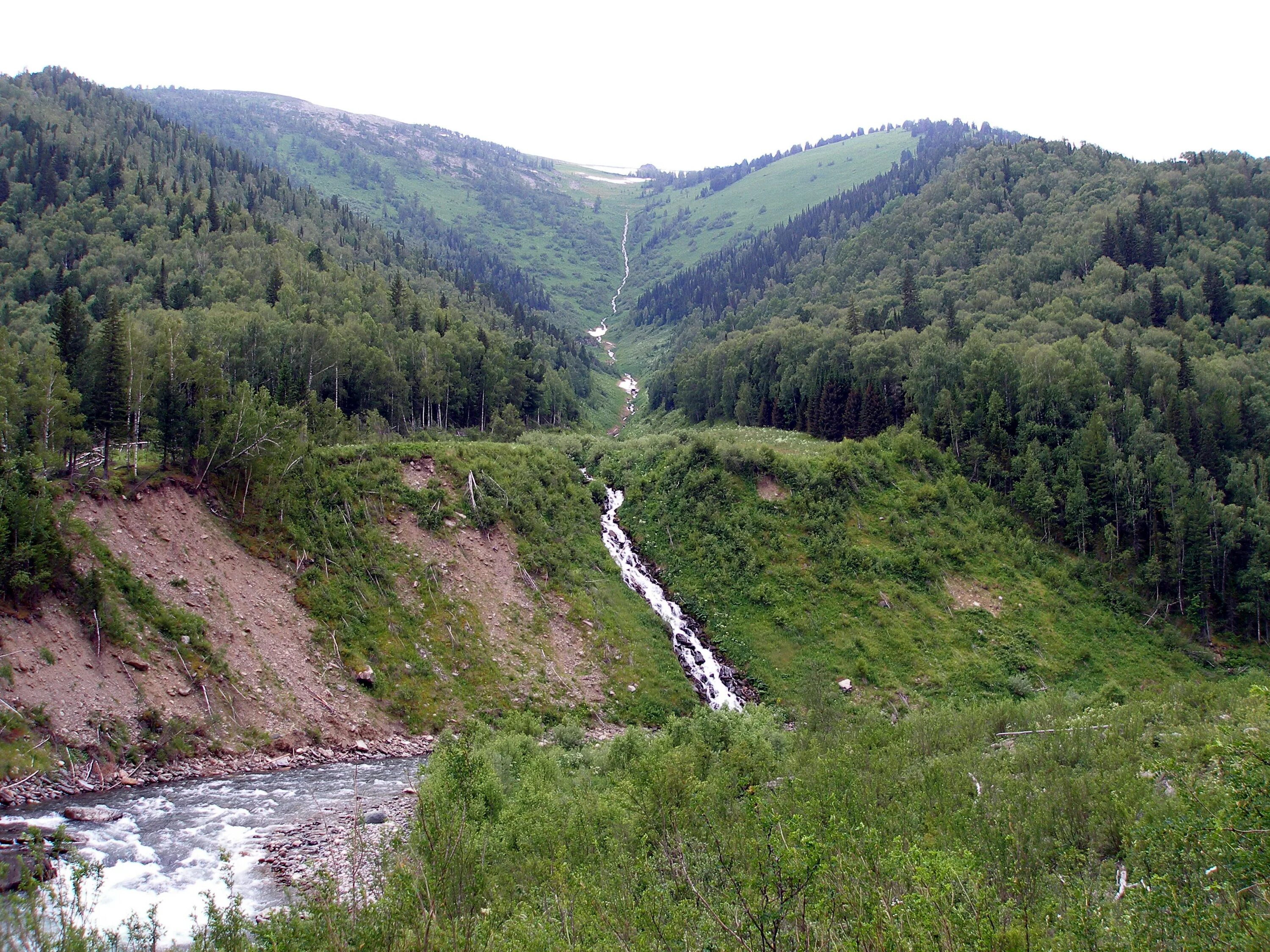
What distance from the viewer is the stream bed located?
20406mm

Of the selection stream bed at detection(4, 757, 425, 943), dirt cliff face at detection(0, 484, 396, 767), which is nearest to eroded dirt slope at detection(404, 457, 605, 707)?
dirt cliff face at detection(0, 484, 396, 767)

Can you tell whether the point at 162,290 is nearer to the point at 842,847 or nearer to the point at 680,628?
the point at 680,628

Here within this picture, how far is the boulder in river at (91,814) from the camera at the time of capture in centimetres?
2516

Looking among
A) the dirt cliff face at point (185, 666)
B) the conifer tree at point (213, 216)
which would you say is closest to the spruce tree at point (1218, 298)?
the dirt cliff face at point (185, 666)

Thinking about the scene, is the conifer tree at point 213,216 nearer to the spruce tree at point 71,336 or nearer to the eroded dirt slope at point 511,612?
the spruce tree at point 71,336

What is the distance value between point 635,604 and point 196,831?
38513 mm

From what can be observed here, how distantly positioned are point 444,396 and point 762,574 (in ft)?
171

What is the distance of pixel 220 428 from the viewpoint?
153 ft

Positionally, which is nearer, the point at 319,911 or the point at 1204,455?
the point at 319,911

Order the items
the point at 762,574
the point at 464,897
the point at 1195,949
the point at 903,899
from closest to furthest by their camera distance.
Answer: the point at 1195,949 → the point at 903,899 → the point at 464,897 → the point at 762,574

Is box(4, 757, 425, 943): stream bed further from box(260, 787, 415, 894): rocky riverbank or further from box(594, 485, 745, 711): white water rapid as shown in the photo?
box(594, 485, 745, 711): white water rapid

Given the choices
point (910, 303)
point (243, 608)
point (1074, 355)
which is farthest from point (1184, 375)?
point (243, 608)

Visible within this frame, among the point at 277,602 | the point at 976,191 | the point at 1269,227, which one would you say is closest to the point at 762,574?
the point at 277,602

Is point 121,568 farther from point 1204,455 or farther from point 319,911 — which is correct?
point 1204,455
